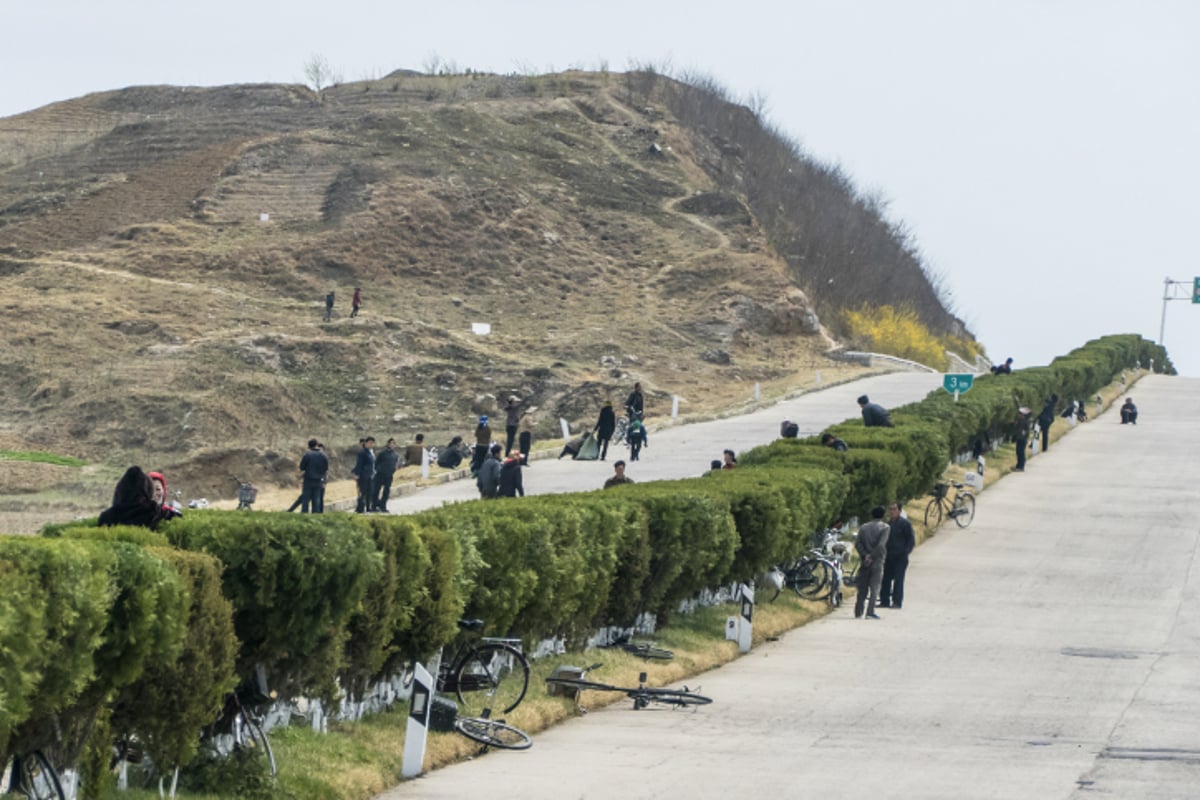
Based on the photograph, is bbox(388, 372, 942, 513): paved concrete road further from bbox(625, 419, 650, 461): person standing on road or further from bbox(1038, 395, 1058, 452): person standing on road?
bbox(1038, 395, 1058, 452): person standing on road

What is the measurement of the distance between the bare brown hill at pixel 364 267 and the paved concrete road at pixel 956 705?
76.7ft

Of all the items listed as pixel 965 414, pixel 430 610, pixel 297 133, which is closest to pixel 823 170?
pixel 297 133

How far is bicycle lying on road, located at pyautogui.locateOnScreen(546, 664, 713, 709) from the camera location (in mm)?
14820

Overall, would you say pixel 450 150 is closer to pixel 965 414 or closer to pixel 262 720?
pixel 965 414

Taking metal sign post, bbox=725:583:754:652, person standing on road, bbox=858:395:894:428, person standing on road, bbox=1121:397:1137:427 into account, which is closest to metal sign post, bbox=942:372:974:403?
person standing on road, bbox=858:395:894:428

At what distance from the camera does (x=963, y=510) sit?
1253 inches

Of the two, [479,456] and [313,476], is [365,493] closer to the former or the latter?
[313,476]

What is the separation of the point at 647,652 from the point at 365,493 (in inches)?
514

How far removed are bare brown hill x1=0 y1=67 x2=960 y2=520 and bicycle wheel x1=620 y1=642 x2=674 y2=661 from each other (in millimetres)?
27523

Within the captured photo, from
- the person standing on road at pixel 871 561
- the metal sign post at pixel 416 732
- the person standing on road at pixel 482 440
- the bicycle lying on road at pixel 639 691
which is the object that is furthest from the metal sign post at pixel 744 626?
the person standing on road at pixel 482 440

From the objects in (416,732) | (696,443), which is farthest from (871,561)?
(696,443)

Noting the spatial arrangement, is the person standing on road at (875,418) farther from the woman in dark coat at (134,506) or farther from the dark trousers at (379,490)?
the woman in dark coat at (134,506)

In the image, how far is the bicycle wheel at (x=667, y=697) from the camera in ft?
49.3

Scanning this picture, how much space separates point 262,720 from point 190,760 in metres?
1.19
